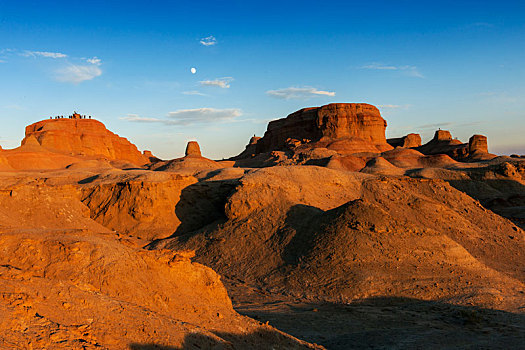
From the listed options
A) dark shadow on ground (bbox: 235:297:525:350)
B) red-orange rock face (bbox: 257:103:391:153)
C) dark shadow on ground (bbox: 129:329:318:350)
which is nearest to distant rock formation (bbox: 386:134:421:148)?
red-orange rock face (bbox: 257:103:391:153)

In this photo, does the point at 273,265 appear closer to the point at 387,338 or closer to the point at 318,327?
the point at 318,327

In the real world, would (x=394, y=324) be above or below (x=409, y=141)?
below

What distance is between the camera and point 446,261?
12.8m

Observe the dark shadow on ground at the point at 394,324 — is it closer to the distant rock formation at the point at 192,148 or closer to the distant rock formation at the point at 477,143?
the distant rock formation at the point at 477,143

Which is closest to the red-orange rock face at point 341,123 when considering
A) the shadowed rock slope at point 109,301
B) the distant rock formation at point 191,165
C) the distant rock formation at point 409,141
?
the distant rock formation at point 409,141

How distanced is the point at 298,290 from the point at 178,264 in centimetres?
563

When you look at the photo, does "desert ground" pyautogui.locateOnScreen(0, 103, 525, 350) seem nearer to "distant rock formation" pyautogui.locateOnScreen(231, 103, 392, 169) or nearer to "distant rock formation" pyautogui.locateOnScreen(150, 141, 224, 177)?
"distant rock formation" pyautogui.locateOnScreen(150, 141, 224, 177)

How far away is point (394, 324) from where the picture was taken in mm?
9188

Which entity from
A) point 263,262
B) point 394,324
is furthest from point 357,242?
point 394,324

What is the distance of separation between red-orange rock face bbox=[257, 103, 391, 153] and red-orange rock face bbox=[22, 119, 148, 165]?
2827cm

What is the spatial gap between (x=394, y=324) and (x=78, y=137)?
202ft

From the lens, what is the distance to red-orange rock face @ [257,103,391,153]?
56094 mm

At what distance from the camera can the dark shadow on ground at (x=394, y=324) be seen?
8016 mm

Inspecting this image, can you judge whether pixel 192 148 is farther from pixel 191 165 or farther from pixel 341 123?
pixel 191 165
